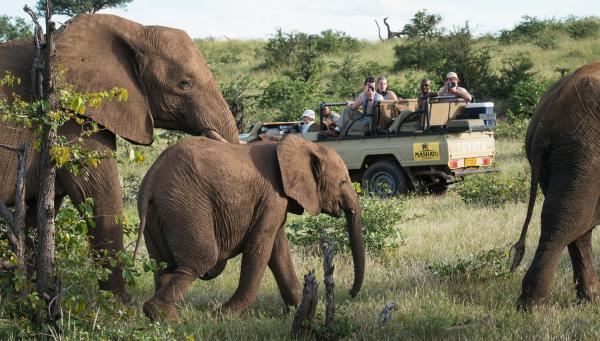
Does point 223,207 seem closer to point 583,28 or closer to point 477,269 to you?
point 477,269

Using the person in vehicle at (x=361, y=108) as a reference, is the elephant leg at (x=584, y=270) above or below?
below

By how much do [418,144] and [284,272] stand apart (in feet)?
26.7

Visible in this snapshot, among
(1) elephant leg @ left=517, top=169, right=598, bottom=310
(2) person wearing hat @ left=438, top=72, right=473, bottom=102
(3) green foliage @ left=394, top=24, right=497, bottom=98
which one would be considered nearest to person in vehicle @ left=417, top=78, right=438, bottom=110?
(2) person wearing hat @ left=438, top=72, right=473, bottom=102

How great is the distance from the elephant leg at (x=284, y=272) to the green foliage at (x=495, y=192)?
6297 mm

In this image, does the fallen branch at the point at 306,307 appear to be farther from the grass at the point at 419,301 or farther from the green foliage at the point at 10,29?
the green foliage at the point at 10,29

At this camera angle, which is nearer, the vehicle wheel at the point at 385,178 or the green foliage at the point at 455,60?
the vehicle wheel at the point at 385,178

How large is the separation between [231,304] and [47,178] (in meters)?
1.92

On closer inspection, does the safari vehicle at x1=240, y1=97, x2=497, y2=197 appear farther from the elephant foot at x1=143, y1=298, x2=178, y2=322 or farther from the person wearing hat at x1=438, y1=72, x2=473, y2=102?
the elephant foot at x1=143, y1=298, x2=178, y2=322

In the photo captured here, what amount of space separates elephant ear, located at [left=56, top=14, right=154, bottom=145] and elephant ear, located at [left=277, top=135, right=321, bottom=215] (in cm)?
95

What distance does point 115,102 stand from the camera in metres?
6.78

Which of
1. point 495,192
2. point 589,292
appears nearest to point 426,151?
point 495,192

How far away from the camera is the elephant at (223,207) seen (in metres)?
6.57

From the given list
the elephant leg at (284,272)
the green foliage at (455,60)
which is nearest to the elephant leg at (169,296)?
the elephant leg at (284,272)

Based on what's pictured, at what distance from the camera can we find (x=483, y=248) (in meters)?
9.47
